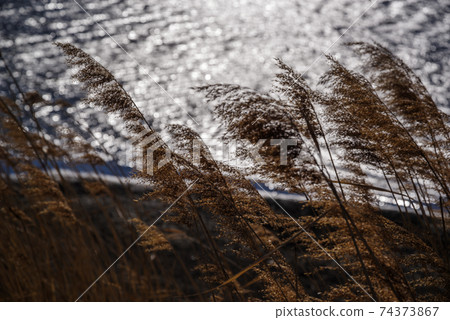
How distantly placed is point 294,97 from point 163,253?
1.66 metres

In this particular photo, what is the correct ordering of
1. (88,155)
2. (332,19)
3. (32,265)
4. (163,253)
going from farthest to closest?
(332,19) < (163,253) < (88,155) < (32,265)

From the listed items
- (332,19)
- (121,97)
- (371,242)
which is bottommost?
(371,242)

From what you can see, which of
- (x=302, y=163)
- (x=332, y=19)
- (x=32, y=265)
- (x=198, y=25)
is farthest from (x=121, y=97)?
(x=198, y=25)

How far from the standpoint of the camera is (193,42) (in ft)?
29.0

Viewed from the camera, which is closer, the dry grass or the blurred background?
the dry grass

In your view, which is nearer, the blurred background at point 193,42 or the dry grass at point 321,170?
the dry grass at point 321,170

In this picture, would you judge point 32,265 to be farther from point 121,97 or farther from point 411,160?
point 411,160

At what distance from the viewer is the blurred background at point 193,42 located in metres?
6.25

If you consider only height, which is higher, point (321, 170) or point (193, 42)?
point (193, 42)

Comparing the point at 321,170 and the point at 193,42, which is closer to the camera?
the point at 321,170

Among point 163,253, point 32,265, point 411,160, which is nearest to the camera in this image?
point 411,160

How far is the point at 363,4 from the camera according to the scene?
26.0 ft

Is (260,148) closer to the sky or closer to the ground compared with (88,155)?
closer to the sky

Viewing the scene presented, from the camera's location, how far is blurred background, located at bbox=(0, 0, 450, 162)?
6.25m
